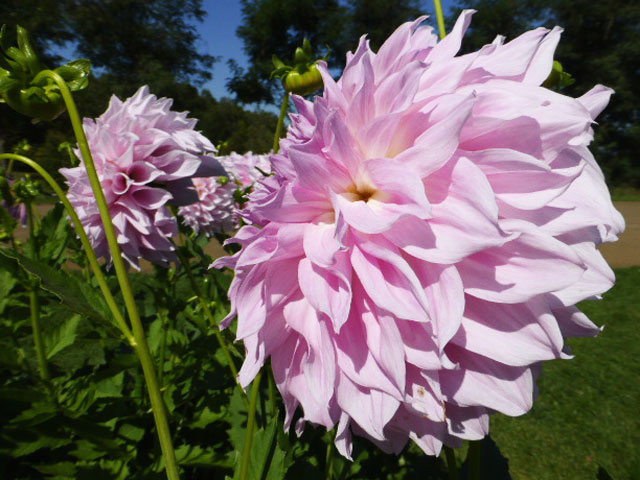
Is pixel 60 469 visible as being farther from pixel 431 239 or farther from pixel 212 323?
pixel 431 239

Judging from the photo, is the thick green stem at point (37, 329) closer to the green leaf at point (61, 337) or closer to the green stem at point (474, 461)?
the green leaf at point (61, 337)

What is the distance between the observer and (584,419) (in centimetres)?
269

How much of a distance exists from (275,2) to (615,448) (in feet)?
44.4

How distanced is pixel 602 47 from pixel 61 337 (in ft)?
61.7

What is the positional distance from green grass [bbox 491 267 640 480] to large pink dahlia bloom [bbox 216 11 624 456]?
2048 millimetres

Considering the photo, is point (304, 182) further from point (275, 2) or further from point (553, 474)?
point (275, 2)

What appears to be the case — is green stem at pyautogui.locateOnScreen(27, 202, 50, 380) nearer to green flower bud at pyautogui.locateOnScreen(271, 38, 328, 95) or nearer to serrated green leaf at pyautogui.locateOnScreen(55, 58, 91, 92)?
serrated green leaf at pyautogui.locateOnScreen(55, 58, 91, 92)

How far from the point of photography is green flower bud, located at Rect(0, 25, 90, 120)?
60 cm

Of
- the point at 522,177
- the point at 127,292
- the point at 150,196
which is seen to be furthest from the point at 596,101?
the point at 150,196

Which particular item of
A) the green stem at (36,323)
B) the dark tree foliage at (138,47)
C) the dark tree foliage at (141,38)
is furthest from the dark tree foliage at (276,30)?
the green stem at (36,323)

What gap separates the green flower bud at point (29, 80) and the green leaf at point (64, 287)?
22 cm

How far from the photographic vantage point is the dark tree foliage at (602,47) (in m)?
13.1

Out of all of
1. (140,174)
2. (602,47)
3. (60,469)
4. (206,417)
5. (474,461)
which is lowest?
(602,47)

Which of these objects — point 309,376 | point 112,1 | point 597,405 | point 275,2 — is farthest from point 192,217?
point 112,1
